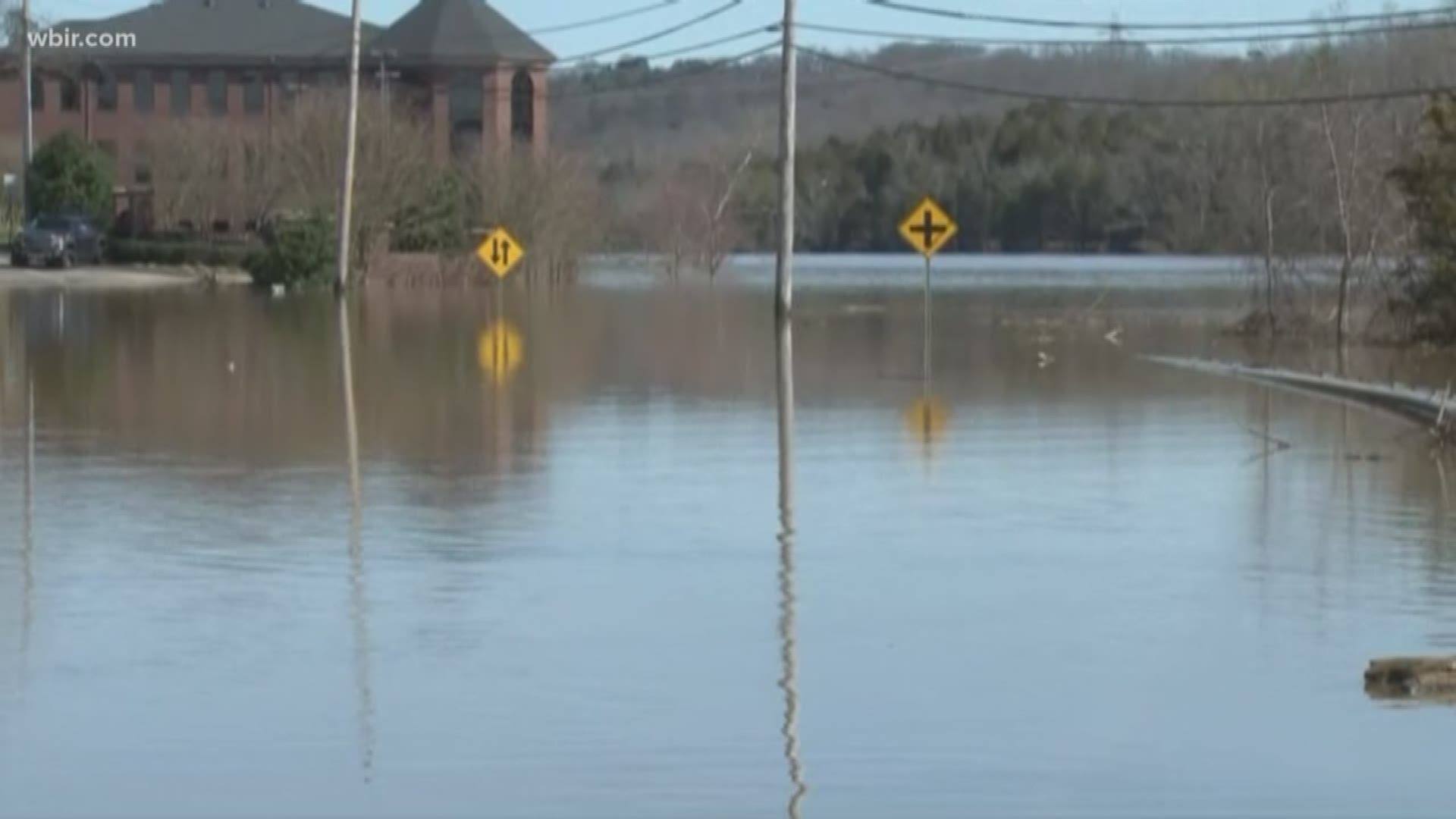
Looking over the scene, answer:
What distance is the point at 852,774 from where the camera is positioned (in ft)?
35.9

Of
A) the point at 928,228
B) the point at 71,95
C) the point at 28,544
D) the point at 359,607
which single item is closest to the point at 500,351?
the point at 928,228

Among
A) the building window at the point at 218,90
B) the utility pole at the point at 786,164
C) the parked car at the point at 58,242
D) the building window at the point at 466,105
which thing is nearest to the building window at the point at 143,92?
the building window at the point at 218,90

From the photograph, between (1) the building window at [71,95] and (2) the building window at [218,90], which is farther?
(1) the building window at [71,95]

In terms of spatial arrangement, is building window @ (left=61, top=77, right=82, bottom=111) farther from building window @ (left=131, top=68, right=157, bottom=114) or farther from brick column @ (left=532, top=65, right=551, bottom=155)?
brick column @ (left=532, top=65, right=551, bottom=155)

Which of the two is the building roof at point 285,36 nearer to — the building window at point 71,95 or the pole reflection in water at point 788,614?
the building window at point 71,95

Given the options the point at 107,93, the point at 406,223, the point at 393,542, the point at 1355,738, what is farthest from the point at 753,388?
the point at 107,93

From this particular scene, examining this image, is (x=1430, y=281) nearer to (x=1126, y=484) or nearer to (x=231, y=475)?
(x=1126, y=484)

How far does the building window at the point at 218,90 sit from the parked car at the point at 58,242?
31.5m

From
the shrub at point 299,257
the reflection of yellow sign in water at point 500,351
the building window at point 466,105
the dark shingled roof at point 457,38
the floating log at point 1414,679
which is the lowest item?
the floating log at point 1414,679

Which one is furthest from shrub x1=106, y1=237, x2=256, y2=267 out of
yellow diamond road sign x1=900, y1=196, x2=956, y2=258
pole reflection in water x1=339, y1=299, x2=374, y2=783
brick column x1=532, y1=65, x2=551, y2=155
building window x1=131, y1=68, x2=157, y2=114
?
pole reflection in water x1=339, y1=299, x2=374, y2=783

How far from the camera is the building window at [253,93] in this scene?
113 m

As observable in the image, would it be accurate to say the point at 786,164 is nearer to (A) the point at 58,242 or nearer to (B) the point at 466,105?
(A) the point at 58,242

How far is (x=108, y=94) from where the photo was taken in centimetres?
11562

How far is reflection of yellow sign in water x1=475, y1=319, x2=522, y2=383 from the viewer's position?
117ft
